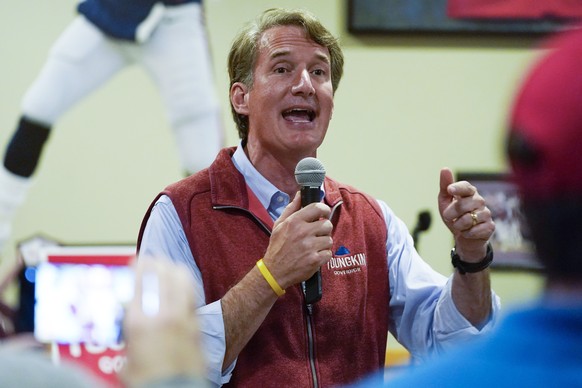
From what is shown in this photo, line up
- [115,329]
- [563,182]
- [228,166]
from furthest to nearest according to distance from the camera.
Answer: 1. [115,329]
2. [228,166]
3. [563,182]

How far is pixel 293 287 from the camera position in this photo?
201 cm

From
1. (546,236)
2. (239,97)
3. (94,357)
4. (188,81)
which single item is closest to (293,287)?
(239,97)

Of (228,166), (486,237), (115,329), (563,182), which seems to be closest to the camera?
(563,182)

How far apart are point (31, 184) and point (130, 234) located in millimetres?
457

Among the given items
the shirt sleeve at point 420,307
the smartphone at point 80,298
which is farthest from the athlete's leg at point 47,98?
the shirt sleeve at point 420,307

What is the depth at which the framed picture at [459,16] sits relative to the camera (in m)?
3.54

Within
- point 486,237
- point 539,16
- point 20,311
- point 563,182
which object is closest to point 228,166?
point 486,237

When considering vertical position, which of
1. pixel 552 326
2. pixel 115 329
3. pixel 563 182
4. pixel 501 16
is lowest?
pixel 115 329

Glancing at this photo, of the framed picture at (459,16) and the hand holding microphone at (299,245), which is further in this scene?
the framed picture at (459,16)

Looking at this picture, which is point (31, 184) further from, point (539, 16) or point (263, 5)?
A: point (539, 16)

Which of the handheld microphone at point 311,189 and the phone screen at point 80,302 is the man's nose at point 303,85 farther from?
the phone screen at point 80,302

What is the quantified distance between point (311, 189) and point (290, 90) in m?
0.40

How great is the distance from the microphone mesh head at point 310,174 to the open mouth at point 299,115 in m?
0.28

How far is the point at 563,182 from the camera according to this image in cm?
78
